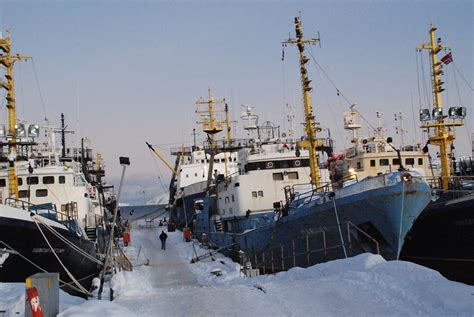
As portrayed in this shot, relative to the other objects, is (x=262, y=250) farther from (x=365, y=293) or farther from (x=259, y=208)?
(x=365, y=293)

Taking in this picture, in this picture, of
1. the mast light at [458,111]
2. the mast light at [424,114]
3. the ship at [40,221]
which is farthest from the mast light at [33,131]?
the mast light at [458,111]

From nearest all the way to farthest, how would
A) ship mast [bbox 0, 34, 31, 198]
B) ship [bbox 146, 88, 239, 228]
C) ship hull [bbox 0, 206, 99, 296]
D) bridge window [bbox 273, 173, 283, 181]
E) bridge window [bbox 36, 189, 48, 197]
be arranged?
1. ship hull [bbox 0, 206, 99, 296]
2. ship mast [bbox 0, 34, 31, 198]
3. bridge window [bbox 36, 189, 48, 197]
4. bridge window [bbox 273, 173, 283, 181]
5. ship [bbox 146, 88, 239, 228]

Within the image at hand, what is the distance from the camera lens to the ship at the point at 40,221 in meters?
15.8

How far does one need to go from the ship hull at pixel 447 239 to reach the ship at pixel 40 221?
1148 centimetres

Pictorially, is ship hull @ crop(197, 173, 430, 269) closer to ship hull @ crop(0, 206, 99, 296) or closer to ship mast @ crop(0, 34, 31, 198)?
ship hull @ crop(0, 206, 99, 296)

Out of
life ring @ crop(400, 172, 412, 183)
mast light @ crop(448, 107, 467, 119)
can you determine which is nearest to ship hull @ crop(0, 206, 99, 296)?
life ring @ crop(400, 172, 412, 183)

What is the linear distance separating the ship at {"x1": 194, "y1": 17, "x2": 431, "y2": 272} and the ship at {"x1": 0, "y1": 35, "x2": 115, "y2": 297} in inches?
275

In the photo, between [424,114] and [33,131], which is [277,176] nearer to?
[424,114]

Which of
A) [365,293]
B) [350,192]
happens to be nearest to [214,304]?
[365,293]

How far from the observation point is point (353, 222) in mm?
16891

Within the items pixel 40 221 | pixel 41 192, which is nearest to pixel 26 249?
pixel 40 221

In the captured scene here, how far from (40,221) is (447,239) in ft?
43.9

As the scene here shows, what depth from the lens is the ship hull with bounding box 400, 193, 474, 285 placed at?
55.0 ft

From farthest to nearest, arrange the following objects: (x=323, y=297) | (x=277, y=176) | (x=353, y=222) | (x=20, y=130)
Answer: (x=277, y=176) → (x=20, y=130) → (x=353, y=222) → (x=323, y=297)
